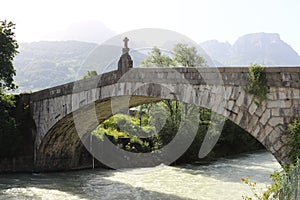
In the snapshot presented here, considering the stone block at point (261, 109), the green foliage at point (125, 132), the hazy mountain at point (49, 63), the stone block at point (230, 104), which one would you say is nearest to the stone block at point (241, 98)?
the stone block at point (230, 104)

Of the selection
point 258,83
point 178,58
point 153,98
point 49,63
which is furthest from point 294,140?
point 49,63

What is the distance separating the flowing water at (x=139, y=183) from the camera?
12.1 meters

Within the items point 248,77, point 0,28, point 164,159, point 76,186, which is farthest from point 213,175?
point 0,28

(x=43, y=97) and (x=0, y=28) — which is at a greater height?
(x=0, y=28)

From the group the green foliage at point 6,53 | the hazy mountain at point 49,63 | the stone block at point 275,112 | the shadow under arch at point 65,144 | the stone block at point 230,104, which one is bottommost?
→ the shadow under arch at point 65,144

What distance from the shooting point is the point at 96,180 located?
612 inches

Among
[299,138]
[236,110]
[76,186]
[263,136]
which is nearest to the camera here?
[299,138]

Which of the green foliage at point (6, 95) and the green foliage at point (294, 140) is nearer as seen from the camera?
the green foliage at point (294, 140)

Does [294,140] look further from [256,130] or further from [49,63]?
[49,63]

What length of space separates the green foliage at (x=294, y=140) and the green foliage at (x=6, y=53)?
12672mm

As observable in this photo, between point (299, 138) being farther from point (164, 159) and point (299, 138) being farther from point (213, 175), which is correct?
point (164, 159)

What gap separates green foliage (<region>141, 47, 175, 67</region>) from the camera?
2553 cm

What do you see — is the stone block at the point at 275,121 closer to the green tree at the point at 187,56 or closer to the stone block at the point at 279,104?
the stone block at the point at 279,104

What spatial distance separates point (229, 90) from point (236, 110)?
0.49 metres
